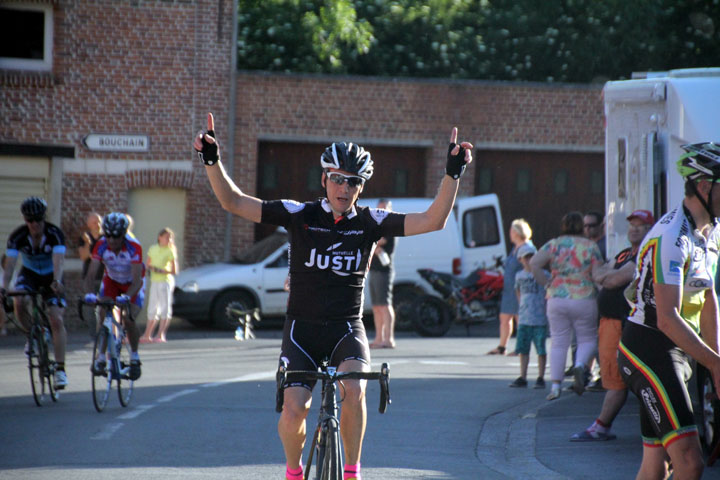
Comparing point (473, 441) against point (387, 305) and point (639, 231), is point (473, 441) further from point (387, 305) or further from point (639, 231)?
point (387, 305)

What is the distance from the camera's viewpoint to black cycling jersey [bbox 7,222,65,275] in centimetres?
1094

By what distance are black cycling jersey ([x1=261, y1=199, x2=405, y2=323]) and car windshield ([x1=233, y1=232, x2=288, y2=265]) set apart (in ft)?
47.9

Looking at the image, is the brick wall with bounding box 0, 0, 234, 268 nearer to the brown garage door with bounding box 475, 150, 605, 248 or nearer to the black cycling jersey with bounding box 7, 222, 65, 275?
the brown garage door with bounding box 475, 150, 605, 248

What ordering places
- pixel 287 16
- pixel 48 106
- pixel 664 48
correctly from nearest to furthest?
pixel 48 106 < pixel 287 16 < pixel 664 48

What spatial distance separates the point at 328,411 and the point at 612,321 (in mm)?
4616

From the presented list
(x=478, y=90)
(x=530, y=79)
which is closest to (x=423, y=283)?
(x=478, y=90)

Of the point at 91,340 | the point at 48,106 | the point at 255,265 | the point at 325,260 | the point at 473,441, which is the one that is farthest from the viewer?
the point at 48,106

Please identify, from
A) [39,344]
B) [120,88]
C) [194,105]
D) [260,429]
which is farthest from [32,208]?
[194,105]

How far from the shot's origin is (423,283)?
20.8 metres

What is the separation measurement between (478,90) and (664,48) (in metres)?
Result: 9.17

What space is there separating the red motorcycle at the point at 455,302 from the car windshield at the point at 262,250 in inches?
104

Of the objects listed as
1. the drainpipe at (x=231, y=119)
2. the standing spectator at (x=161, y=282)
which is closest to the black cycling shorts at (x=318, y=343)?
the standing spectator at (x=161, y=282)

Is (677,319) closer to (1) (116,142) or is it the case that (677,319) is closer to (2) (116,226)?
(2) (116,226)

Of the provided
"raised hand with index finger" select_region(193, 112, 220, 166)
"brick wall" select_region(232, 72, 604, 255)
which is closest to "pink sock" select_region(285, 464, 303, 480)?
"raised hand with index finger" select_region(193, 112, 220, 166)
